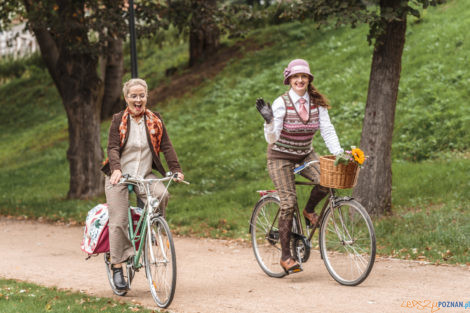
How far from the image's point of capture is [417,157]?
12734 millimetres

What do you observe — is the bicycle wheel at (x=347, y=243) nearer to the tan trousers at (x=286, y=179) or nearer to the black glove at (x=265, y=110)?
the tan trousers at (x=286, y=179)

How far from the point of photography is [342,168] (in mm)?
5949

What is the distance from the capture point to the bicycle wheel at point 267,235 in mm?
7078

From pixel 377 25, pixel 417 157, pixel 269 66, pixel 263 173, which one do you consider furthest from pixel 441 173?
pixel 269 66

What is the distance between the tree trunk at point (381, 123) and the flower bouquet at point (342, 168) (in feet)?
12.5

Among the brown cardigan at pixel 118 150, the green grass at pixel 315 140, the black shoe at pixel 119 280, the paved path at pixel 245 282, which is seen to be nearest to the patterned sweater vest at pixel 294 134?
the brown cardigan at pixel 118 150

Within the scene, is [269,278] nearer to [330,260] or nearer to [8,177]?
[330,260]

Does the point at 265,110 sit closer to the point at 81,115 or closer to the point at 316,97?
the point at 316,97

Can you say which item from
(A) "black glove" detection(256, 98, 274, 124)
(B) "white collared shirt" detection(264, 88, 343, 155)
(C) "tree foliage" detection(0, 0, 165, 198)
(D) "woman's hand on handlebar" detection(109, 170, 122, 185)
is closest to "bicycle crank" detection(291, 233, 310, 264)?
(B) "white collared shirt" detection(264, 88, 343, 155)

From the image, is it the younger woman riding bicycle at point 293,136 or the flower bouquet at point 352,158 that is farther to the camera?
the younger woman riding bicycle at point 293,136

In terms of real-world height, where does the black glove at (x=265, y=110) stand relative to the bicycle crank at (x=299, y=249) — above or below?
above

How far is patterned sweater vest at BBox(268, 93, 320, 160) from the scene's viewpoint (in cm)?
646

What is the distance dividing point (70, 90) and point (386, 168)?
25.5 ft

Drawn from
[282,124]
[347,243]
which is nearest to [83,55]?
[282,124]
